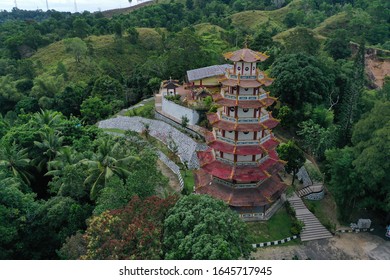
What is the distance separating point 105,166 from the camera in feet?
93.1

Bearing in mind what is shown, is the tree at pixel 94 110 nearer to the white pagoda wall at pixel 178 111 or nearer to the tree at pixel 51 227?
the white pagoda wall at pixel 178 111

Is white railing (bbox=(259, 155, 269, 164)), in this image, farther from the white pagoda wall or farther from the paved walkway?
the white pagoda wall

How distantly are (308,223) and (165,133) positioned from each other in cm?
1766

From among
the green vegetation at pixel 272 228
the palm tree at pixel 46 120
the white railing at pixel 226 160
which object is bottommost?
the green vegetation at pixel 272 228

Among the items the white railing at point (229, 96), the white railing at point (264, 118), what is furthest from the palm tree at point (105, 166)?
the white railing at point (264, 118)

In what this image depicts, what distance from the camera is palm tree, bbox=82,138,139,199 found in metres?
27.5

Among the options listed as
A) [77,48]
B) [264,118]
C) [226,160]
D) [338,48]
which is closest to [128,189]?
[226,160]

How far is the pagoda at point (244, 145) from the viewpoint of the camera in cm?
2520

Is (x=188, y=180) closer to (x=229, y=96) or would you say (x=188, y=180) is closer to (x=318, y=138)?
(x=229, y=96)

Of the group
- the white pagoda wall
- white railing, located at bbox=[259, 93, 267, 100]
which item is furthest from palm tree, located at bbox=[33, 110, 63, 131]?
white railing, located at bbox=[259, 93, 267, 100]

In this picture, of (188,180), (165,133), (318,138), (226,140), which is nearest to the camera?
(226,140)

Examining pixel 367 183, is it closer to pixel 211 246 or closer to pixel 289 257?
pixel 289 257

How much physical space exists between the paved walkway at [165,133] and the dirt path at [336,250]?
11709 millimetres

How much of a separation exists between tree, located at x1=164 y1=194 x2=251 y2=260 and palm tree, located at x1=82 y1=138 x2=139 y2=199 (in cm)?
943
